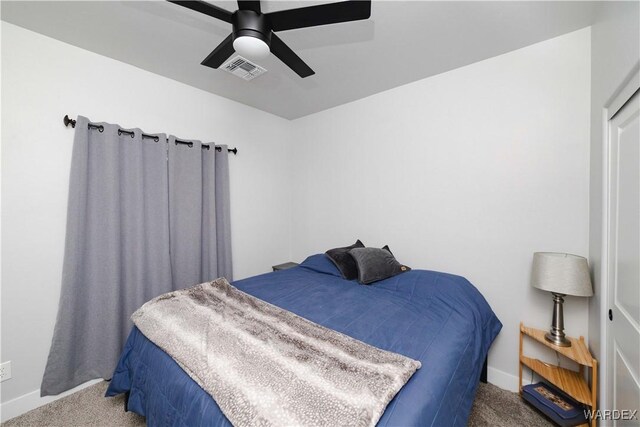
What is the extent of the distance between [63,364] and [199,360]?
66.0 inches

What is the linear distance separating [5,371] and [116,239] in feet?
3.44

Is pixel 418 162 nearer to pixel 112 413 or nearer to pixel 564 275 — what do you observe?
pixel 564 275

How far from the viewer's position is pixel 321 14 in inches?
48.7

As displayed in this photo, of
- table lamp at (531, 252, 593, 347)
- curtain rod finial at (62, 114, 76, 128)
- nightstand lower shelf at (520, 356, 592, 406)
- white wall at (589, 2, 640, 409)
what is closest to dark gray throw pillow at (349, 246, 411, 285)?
table lamp at (531, 252, 593, 347)

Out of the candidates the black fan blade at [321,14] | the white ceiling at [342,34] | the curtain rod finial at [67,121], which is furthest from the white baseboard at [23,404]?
the black fan blade at [321,14]

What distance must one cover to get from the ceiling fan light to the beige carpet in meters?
2.37

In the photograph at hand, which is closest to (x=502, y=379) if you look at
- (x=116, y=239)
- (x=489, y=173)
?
(x=489, y=173)

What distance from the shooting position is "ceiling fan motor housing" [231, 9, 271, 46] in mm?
1309

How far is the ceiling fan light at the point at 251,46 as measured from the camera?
1.31 m

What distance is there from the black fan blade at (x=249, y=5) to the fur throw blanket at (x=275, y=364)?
65.8 inches

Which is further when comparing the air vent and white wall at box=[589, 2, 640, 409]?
the air vent

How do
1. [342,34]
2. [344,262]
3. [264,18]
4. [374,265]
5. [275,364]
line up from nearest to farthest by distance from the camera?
1. [275,364]
2. [264,18]
3. [342,34]
4. [374,265]
5. [344,262]

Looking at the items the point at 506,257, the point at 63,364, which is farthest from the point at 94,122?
the point at 506,257

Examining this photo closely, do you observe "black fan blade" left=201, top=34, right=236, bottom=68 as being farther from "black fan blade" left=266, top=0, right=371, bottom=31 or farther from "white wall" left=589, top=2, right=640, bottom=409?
"white wall" left=589, top=2, right=640, bottom=409
